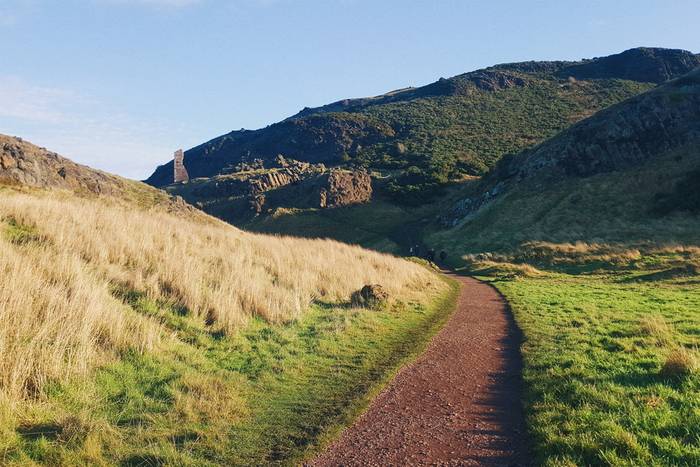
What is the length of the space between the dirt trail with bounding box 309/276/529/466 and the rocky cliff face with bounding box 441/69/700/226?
162ft

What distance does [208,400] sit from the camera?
627 cm

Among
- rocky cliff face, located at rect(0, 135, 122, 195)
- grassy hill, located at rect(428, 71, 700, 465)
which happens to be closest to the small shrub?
grassy hill, located at rect(428, 71, 700, 465)

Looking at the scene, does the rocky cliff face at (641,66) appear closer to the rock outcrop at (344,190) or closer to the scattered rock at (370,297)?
the rock outcrop at (344,190)

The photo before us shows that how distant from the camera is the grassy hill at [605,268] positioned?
5.32m

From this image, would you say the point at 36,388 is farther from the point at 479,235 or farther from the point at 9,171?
the point at 479,235

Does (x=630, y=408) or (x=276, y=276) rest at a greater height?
(x=276, y=276)

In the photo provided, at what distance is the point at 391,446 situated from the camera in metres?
5.37

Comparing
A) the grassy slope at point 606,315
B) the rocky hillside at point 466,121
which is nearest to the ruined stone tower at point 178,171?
the rocky hillside at point 466,121

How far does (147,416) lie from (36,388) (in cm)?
144

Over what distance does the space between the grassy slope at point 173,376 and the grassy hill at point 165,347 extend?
0.02 meters

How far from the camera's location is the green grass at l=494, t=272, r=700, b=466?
15.3 feet

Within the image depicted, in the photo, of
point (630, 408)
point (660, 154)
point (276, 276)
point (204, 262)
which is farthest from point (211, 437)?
point (660, 154)

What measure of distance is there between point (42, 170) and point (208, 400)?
88.4 ft

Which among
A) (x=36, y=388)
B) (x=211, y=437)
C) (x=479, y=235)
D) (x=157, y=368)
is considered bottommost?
(x=479, y=235)
